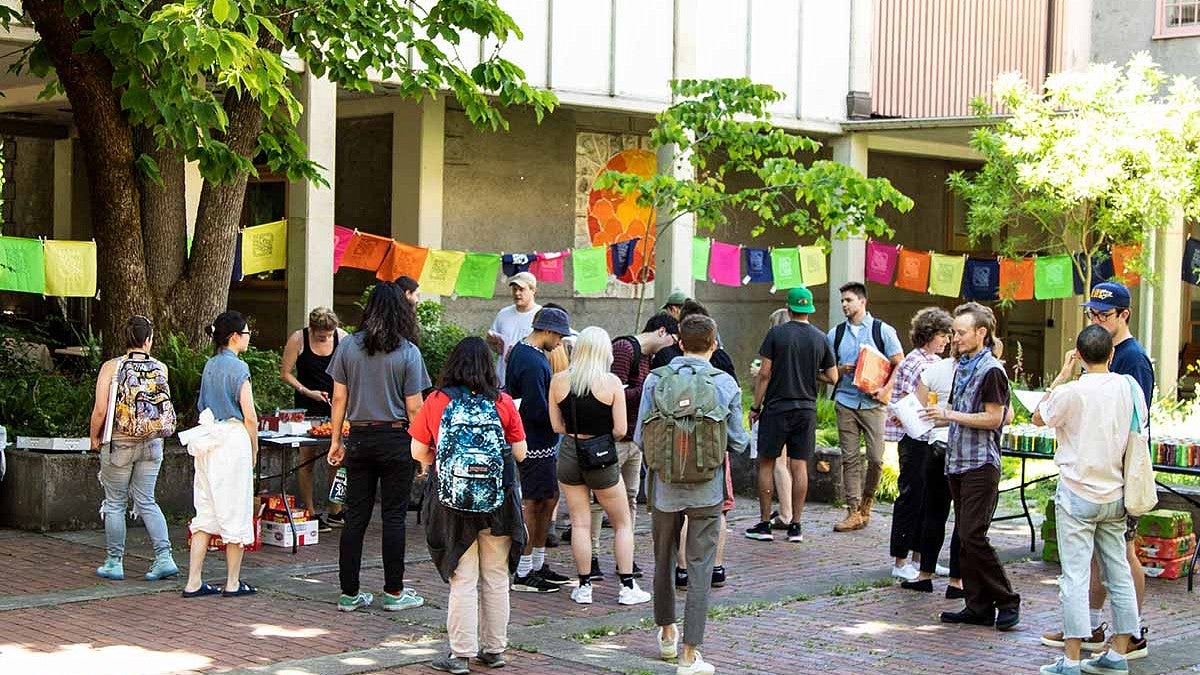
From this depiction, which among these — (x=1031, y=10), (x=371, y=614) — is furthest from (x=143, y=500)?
(x=1031, y=10)

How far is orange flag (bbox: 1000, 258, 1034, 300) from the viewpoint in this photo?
20625 mm

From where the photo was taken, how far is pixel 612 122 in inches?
861

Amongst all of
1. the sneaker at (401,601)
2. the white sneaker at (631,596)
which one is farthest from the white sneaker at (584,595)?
the sneaker at (401,601)

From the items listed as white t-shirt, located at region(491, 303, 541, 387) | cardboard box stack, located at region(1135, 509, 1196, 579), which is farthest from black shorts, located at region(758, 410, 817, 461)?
cardboard box stack, located at region(1135, 509, 1196, 579)

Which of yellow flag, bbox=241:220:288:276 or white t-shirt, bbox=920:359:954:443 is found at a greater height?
yellow flag, bbox=241:220:288:276

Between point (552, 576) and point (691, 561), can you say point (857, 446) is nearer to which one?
point (552, 576)

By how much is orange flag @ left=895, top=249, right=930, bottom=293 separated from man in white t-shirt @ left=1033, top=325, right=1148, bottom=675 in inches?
529

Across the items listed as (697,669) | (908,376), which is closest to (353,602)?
(697,669)

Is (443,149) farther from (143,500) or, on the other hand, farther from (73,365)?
(143,500)

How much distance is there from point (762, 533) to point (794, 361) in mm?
1383

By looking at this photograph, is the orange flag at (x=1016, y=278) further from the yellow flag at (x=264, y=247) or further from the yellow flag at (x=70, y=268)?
the yellow flag at (x=70, y=268)

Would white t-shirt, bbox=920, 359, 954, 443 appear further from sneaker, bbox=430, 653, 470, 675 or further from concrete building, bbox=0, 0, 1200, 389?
concrete building, bbox=0, 0, 1200, 389

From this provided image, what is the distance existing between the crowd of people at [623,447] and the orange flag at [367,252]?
486 centimetres

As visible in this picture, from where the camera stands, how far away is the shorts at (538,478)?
9.69m
